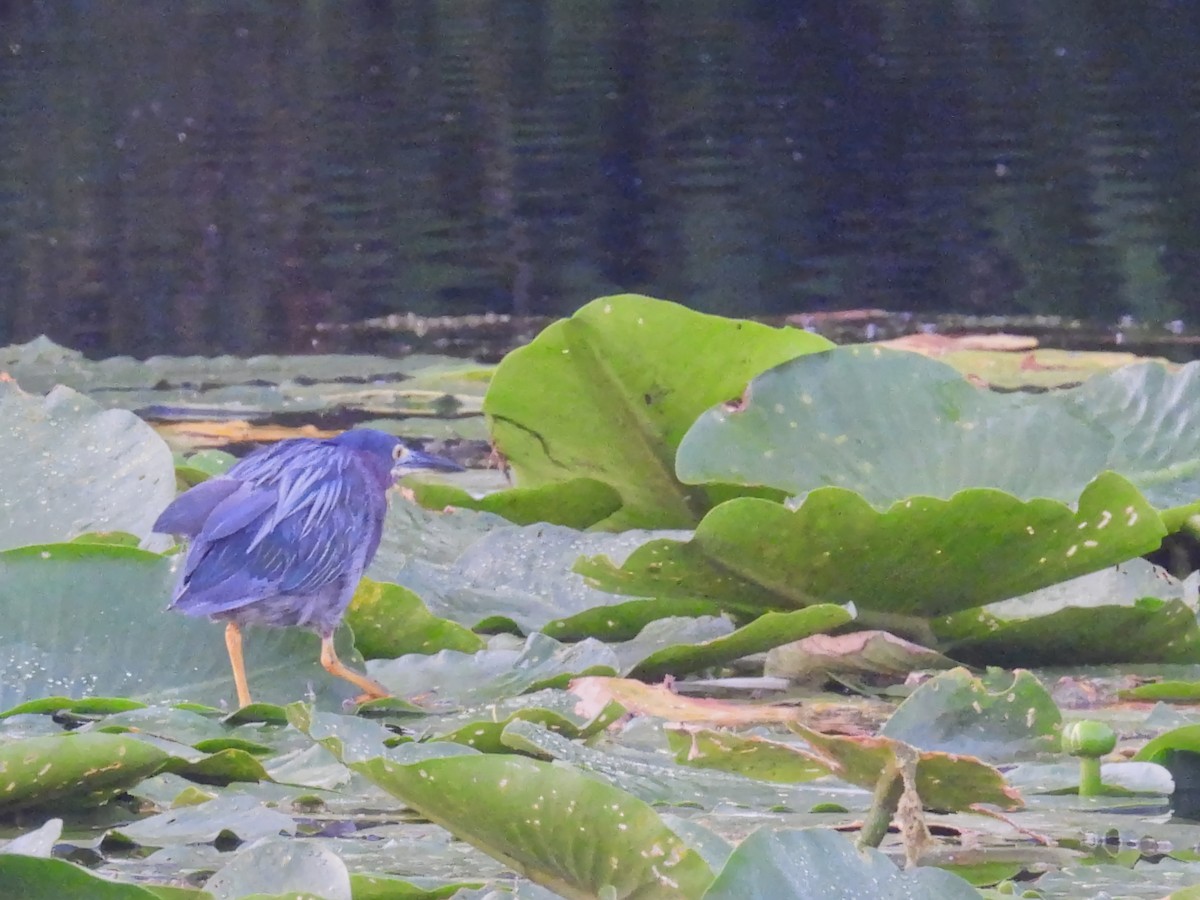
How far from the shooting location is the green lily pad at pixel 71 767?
1257 mm

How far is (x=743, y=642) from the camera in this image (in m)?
1.72

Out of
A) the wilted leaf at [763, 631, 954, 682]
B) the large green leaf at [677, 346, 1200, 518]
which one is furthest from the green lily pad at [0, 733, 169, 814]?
the large green leaf at [677, 346, 1200, 518]

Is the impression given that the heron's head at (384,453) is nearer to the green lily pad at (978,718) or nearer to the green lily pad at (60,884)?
the green lily pad at (978,718)

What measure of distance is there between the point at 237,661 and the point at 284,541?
0.12 meters

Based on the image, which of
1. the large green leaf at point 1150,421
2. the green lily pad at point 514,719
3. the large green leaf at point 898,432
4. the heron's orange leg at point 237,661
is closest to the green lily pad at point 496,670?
the green lily pad at point 514,719

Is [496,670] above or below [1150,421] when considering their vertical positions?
below

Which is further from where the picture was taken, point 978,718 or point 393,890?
point 978,718

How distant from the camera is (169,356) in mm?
5207

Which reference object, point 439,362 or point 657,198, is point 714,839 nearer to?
point 439,362

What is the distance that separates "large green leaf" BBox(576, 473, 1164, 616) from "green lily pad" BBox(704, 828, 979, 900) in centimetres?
73

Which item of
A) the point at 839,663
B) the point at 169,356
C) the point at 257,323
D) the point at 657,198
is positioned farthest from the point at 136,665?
the point at 657,198

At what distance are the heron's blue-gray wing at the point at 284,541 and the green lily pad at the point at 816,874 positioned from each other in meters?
0.84

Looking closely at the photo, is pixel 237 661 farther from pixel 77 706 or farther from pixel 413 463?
pixel 413 463

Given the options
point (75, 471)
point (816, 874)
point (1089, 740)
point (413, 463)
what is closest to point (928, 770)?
point (1089, 740)
